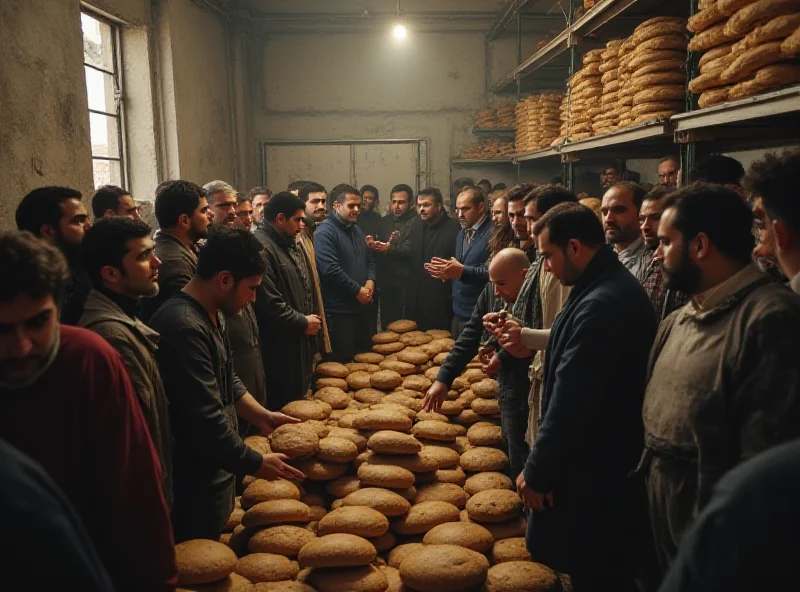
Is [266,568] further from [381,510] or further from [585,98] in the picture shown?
[585,98]

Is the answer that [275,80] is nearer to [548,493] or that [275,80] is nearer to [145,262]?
[145,262]

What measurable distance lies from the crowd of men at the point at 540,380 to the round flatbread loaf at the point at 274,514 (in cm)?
12

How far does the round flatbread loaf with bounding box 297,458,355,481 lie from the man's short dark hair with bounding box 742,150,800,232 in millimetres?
2496

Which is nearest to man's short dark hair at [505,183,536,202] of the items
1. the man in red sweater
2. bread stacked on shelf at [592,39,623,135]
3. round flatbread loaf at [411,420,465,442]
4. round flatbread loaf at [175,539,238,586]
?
bread stacked on shelf at [592,39,623,135]

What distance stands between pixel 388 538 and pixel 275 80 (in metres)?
9.01

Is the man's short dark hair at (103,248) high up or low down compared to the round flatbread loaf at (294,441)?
up

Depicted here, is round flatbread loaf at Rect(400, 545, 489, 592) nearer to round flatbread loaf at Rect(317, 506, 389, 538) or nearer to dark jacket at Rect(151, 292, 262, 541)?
round flatbread loaf at Rect(317, 506, 389, 538)

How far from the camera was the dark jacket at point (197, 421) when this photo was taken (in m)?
2.59

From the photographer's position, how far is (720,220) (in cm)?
193

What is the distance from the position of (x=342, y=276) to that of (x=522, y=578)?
365 centimetres

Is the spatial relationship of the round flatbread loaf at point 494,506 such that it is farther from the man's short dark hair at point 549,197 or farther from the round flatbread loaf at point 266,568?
the man's short dark hair at point 549,197

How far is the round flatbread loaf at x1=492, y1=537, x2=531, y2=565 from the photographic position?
111 inches

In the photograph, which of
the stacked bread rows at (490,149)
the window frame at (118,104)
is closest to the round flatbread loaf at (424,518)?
the window frame at (118,104)

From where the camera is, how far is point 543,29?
407 inches
